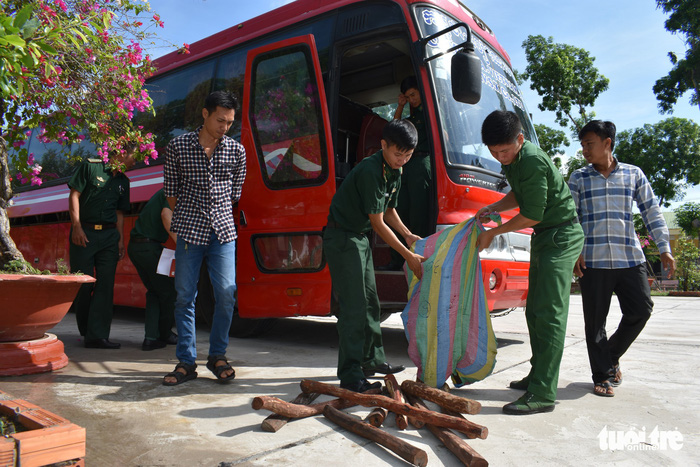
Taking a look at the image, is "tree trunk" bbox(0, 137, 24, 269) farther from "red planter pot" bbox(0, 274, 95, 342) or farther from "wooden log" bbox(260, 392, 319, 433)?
"wooden log" bbox(260, 392, 319, 433)

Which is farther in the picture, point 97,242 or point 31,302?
point 97,242

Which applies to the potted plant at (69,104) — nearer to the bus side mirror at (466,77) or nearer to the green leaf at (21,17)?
the green leaf at (21,17)

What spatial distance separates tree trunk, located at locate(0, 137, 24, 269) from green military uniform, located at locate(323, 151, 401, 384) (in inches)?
92.0

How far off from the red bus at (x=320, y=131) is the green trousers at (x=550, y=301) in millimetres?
933

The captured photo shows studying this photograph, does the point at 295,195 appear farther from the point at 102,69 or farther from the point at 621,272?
the point at 621,272

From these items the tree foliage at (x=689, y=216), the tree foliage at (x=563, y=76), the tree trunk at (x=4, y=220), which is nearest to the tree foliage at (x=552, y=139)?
the tree foliage at (x=563, y=76)

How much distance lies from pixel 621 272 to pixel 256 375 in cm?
257

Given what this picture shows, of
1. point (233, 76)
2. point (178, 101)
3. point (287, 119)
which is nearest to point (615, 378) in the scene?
point (287, 119)

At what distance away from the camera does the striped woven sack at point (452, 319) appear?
3115 mm

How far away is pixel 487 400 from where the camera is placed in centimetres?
314

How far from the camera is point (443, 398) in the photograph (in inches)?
104

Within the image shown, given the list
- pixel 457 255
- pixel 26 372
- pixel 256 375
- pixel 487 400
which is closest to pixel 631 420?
pixel 487 400

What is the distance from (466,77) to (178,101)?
3609mm

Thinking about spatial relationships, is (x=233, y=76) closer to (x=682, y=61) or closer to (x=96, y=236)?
(x=96, y=236)
